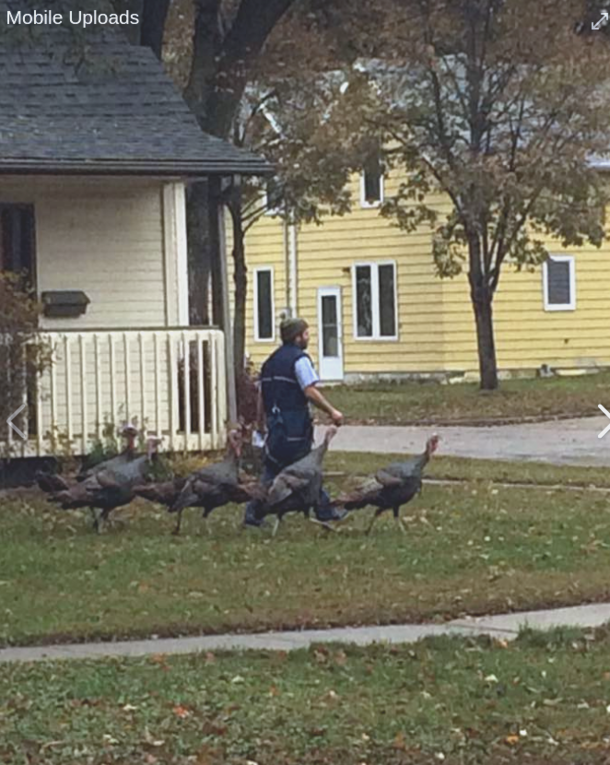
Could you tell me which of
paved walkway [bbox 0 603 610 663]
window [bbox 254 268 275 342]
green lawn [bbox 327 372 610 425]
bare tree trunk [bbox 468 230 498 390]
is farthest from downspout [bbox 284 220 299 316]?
paved walkway [bbox 0 603 610 663]

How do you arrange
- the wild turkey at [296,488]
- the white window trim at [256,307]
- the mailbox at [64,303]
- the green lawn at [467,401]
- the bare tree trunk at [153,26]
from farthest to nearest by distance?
the white window trim at [256,307], the green lawn at [467,401], the bare tree trunk at [153,26], the mailbox at [64,303], the wild turkey at [296,488]

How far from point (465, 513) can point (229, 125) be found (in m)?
9.30

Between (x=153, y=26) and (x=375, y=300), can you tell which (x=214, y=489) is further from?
(x=375, y=300)

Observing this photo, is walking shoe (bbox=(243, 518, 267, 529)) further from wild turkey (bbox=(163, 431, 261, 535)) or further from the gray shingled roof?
the gray shingled roof

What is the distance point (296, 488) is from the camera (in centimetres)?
1449

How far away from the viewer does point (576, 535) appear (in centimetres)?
1506

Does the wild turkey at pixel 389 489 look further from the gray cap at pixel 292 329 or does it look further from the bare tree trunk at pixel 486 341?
the bare tree trunk at pixel 486 341

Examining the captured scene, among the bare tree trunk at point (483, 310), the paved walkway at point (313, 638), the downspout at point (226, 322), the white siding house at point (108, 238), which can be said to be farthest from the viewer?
the bare tree trunk at point (483, 310)

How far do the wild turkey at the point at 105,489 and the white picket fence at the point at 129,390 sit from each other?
3.86 meters

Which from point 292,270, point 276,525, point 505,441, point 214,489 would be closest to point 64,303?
point 276,525

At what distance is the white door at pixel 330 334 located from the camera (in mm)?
42219

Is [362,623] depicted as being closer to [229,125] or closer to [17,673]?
[17,673]

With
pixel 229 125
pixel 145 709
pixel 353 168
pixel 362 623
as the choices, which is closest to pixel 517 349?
pixel 353 168

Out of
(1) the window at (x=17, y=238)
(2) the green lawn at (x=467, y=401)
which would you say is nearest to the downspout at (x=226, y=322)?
(1) the window at (x=17, y=238)
